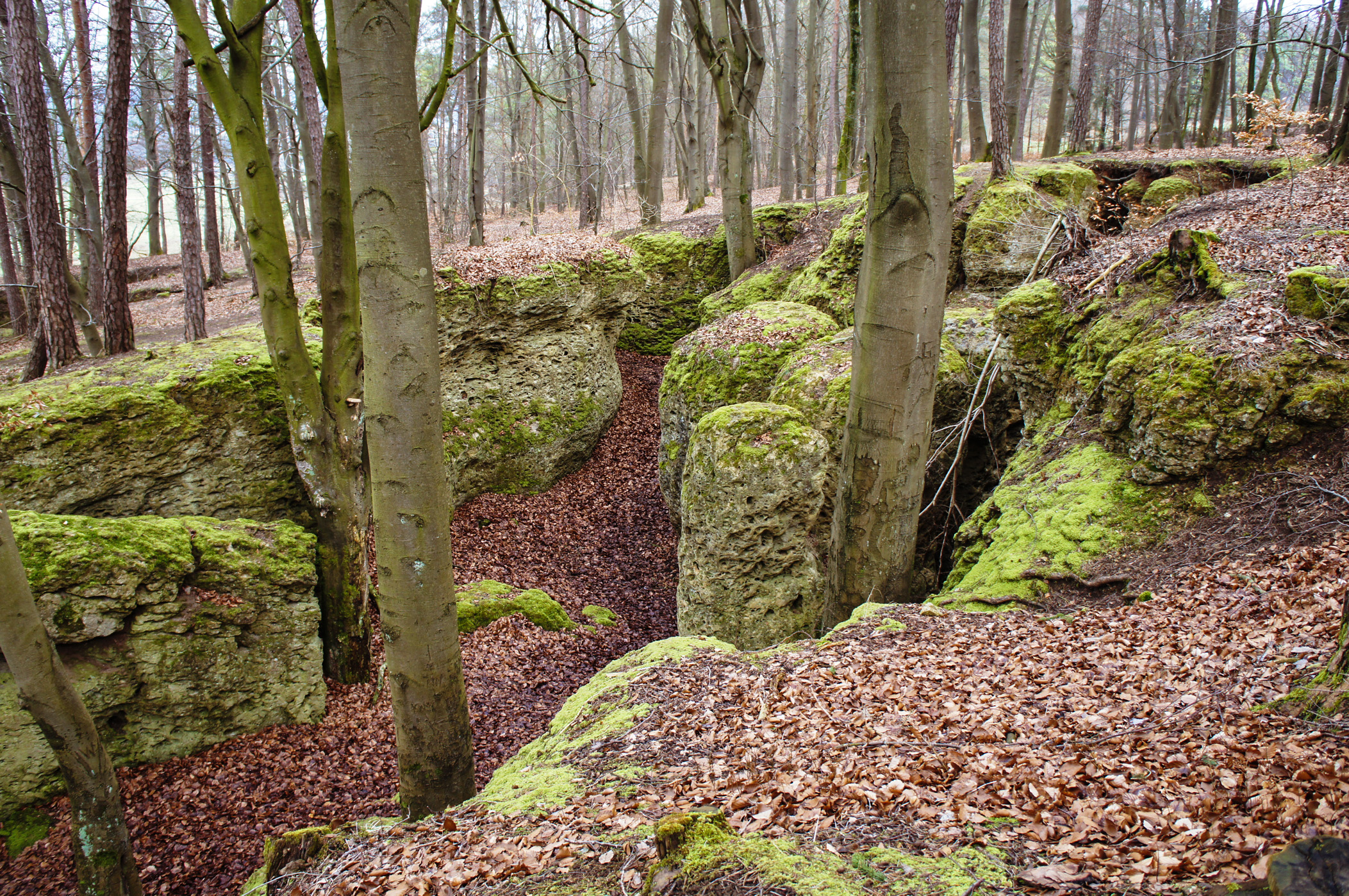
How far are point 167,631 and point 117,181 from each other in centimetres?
666

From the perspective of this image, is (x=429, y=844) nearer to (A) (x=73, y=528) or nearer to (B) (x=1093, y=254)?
(A) (x=73, y=528)

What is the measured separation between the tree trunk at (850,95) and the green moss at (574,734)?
9456 mm

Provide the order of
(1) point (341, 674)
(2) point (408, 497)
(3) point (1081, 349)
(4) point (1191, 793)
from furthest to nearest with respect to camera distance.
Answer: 1. (1) point (341, 674)
2. (3) point (1081, 349)
3. (2) point (408, 497)
4. (4) point (1191, 793)

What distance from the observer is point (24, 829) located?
5312 millimetres

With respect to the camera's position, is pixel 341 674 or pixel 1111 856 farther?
pixel 341 674

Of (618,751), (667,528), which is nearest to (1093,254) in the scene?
(667,528)

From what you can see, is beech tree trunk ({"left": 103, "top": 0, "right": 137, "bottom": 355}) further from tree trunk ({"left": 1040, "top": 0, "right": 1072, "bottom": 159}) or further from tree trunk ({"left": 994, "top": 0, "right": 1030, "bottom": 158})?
tree trunk ({"left": 1040, "top": 0, "right": 1072, "bottom": 159})

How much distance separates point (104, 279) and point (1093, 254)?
43.1 feet

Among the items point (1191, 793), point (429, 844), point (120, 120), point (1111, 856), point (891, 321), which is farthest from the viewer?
point (120, 120)

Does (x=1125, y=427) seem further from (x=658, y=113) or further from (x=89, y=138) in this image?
(x=89, y=138)

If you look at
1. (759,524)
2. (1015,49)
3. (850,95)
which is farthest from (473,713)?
(1015,49)

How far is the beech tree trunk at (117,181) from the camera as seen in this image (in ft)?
27.8

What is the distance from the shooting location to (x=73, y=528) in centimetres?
588

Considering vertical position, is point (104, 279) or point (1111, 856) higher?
point (104, 279)
